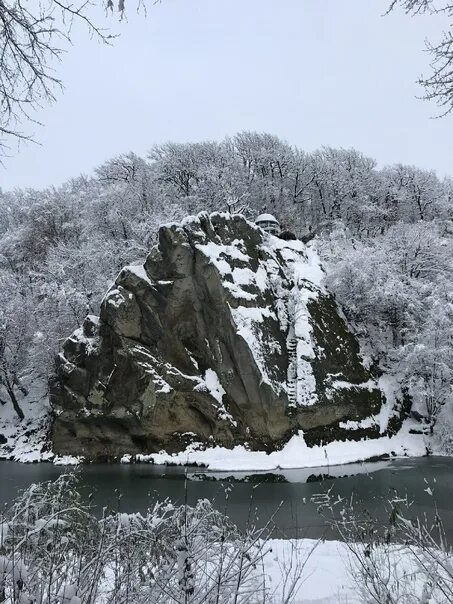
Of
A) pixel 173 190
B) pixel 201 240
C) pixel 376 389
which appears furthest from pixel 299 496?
pixel 173 190

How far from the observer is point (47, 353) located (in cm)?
2908

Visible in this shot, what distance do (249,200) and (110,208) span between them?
12.7 meters

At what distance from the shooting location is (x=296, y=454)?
19.2 metres

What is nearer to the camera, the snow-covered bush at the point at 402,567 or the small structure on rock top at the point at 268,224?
the snow-covered bush at the point at 402,567

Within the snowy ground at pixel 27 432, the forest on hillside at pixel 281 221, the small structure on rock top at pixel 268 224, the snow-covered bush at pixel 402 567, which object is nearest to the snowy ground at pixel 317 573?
the snow-covered bush at pixel 402 567

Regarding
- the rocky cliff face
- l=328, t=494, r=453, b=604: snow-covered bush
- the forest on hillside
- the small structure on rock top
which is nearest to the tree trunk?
the forest on hillside

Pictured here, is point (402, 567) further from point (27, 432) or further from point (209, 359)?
point (27, 432)

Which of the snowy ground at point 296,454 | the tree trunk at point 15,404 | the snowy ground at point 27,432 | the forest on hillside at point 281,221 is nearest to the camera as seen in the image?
the snowy ground at point 296,454

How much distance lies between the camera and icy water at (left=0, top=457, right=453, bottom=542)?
1042 cm

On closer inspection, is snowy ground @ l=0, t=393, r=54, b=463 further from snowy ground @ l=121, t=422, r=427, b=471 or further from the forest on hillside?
snowy ground @ l=121, t=422, r=427, b=471

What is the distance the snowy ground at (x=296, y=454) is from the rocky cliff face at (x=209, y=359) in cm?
50

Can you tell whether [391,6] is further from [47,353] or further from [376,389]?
[47,353]

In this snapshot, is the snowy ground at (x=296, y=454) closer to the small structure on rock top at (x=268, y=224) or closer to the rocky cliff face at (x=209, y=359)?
the rocky cliff face at (x=209, y=359)

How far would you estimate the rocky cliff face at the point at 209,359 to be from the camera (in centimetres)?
2081
